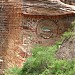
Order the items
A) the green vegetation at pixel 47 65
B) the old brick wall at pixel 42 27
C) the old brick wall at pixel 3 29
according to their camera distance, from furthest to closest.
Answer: the old brick wall at pixel 42 27 < the old brick wall at pixel 3 29 < the green vegetation at pixel 47 65

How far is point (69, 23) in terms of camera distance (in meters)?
9.59

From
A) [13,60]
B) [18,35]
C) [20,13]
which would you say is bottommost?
[13,60]

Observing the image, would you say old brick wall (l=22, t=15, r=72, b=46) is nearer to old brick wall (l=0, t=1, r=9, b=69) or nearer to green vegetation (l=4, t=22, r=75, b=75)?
old brick wall (l=0, t=1, r=9, b=69)

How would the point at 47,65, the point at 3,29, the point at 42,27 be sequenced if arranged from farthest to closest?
the point at 42,27
the point at 3,29
the point at 47,65

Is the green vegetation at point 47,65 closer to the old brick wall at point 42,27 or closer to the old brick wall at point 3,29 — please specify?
the old brick wall at point 3,29

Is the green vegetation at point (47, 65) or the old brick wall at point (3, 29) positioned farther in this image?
the old brick wall at point (3, 29)

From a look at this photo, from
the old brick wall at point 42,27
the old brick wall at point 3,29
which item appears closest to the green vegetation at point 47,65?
the old brick wall at point 3,29

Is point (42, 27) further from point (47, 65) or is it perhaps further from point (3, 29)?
point (47, 65)

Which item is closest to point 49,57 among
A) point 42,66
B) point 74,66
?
point 42,66

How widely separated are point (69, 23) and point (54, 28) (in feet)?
1.55

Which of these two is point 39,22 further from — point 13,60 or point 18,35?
point 13,60

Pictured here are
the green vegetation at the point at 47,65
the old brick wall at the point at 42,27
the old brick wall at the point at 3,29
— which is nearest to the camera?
the green vegetation at the point at 47,65

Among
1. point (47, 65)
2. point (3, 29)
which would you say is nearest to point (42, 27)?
point (3, 29)

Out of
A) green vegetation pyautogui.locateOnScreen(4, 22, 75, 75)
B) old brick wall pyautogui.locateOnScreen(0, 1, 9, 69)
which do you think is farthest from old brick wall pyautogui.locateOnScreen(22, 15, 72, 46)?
green vegetation pyautogui.locateOnScreen(4, 22, 75, 75)
